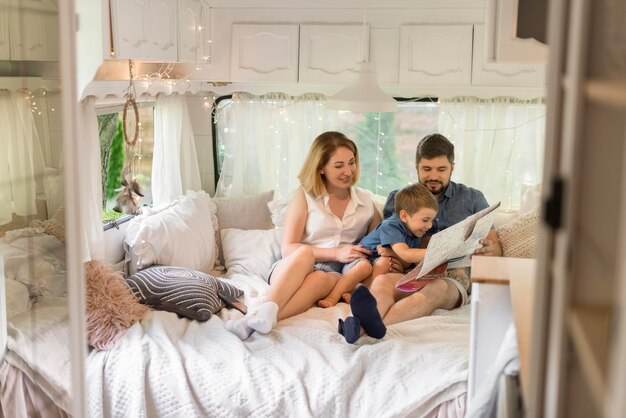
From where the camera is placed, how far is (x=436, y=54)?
433 cm

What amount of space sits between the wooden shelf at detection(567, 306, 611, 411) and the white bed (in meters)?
1.80

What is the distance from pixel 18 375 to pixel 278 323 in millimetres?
1243

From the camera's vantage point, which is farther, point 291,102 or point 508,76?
point 291,102

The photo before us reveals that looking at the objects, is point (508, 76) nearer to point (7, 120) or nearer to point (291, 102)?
point (291, 102)

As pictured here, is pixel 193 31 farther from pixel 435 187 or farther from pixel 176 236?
pixel 435 187

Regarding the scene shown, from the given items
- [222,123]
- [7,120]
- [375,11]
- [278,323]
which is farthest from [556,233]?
[222,123]

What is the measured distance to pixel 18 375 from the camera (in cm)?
232

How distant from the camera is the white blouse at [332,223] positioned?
3.98 metres

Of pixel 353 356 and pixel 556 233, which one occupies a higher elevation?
pixel 556 233

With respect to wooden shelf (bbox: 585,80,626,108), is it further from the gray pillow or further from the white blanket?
the gray pillow

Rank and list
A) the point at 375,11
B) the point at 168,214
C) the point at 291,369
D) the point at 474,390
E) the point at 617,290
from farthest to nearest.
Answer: the point at 375,11, the point at 168,214, the point at 291,369, the point at 474,390, the point at 617,290

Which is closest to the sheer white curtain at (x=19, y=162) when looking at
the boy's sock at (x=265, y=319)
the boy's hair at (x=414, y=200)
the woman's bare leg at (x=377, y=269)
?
the boy's sock at (x=265, y=319)

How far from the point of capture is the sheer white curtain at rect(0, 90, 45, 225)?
7.04ft

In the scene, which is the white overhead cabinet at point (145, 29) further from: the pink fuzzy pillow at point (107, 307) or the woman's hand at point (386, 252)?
the woman's hand at point (386, 252)
